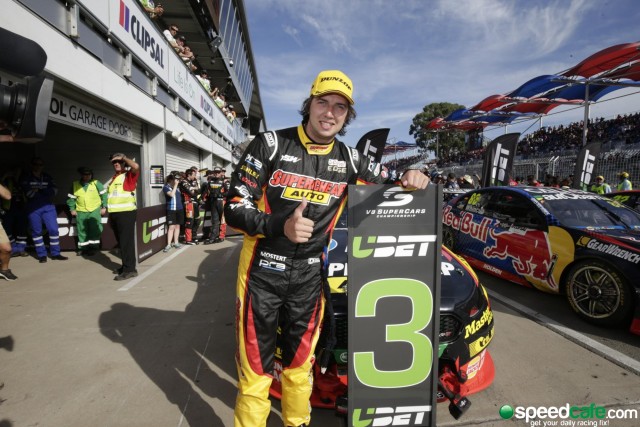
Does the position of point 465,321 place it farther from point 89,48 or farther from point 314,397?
point 89,48

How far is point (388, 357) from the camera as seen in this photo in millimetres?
1750

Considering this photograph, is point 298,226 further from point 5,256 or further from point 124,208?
point 5,256

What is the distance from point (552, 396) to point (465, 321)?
84 centimetres

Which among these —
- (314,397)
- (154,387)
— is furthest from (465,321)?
(154,387)

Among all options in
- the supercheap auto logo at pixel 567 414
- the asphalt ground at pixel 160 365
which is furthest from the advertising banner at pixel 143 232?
the supercheap auto logo at pixel 567 414

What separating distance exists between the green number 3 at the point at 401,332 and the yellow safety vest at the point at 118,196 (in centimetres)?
459

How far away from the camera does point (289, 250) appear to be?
5.57ft

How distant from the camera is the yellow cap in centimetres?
166

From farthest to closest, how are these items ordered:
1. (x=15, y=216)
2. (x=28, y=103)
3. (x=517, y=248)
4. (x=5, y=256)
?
1. (x=15, y=216)
2. (x=5, y=256)
3. (x=517, y=248)
4. (x=28, y=103)

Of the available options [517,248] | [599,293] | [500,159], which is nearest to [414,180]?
[599,293]

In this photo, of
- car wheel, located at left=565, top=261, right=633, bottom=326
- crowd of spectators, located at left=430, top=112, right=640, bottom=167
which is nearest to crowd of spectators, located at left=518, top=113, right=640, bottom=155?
crowd of spectators, located at left=430, top=112, right=640, bottom=167

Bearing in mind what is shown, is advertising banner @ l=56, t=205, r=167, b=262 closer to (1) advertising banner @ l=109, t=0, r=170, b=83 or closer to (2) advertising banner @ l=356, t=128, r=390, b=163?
(1) advertising banner @ l=109, t=0, r=170, b=83

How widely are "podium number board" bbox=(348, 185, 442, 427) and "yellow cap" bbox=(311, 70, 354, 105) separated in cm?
49

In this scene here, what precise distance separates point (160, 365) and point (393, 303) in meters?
2.07
